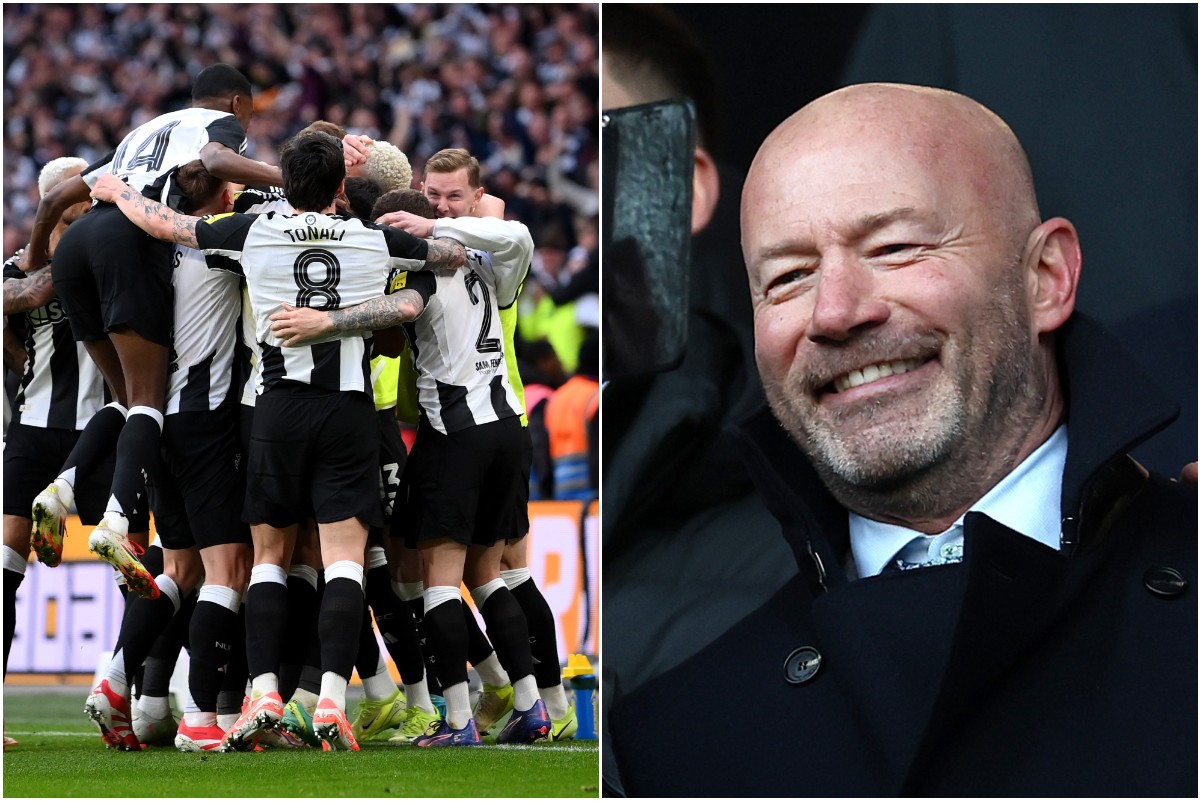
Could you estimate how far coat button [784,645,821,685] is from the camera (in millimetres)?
3078

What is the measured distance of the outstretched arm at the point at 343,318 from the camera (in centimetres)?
429

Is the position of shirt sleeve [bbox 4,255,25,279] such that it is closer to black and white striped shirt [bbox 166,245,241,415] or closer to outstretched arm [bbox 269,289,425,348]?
black and white striped shirt [bbox 166,245,241,415]

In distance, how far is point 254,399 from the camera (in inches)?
184

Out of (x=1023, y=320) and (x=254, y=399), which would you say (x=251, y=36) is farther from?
(x=1023, y=320)

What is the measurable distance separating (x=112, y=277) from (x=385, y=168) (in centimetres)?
106

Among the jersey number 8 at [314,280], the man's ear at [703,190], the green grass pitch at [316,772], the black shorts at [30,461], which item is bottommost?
the green grass pitch at [316,772]

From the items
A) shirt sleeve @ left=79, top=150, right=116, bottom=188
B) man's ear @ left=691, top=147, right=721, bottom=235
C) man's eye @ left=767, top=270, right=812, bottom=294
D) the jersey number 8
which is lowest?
the jersey number 8

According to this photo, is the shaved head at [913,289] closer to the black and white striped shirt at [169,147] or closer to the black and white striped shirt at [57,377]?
the black and white striped shirt at [169,147]

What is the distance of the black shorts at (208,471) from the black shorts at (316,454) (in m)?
0.34

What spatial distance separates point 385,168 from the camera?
5238 millimetres

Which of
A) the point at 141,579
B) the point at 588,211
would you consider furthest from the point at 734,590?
the point at 588,211

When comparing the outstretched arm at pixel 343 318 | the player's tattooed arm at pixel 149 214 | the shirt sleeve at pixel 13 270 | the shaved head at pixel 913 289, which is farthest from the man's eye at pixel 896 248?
the shirt sleeve at pixel 13 270

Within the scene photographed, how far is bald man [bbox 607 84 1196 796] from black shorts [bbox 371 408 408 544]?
1.95 m

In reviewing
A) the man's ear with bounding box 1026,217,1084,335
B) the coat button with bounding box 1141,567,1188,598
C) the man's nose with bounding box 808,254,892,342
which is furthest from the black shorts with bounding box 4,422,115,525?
the coat button with bounding box 1141,567,1188,598
